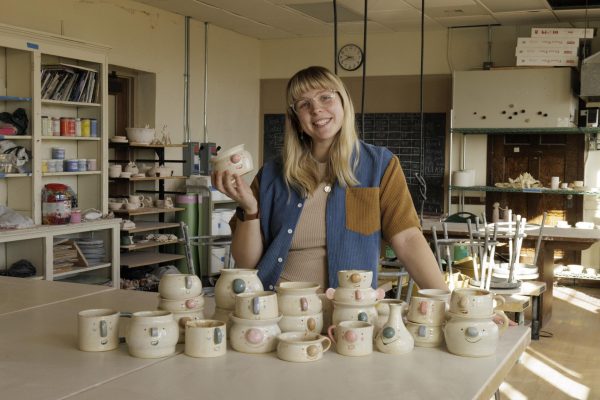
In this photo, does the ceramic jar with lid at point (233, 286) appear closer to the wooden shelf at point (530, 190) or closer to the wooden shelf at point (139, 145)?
the wooden shelf at point (139, 145)

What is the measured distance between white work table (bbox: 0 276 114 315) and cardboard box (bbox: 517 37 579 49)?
5.90 metres

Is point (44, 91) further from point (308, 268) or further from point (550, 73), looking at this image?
point (550, 73)

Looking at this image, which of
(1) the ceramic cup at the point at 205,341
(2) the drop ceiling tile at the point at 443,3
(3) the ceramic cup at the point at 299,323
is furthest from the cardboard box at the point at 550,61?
(1) the ceramic cup at the point at 205,341

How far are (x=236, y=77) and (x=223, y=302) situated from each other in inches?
273

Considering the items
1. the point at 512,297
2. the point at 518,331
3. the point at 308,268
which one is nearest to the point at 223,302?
the point at 308,268

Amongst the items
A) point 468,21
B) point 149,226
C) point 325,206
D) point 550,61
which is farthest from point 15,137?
point 550,61

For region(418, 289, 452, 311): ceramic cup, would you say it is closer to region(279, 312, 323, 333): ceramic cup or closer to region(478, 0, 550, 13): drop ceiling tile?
region(279, 312, 323, 333): ceramic cup

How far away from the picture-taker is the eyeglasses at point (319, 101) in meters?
2.11

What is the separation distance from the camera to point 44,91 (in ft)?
18.1

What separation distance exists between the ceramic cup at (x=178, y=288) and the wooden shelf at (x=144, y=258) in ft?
15.5

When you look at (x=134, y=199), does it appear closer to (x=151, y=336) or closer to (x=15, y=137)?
(x=15, y=137)

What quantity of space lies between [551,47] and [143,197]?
13.6ft

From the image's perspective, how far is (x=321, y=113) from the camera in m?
2.11

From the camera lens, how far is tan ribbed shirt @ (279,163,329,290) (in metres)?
2.13
